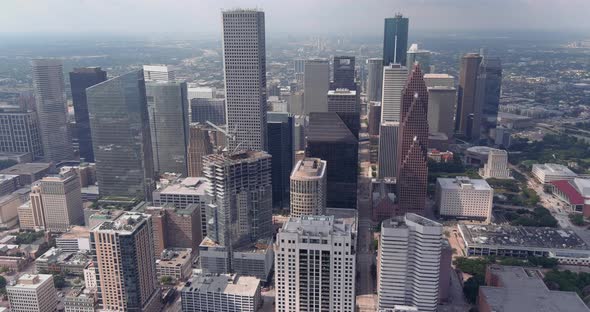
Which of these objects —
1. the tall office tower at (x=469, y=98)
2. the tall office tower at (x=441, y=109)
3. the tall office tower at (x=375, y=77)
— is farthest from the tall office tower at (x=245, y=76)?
the tall office tower at (x=375, y=77)

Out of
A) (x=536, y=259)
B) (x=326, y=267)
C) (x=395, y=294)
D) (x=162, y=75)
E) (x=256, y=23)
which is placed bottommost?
(x=536, y=259)

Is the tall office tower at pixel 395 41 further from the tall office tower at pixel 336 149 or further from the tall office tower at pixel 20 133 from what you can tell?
the tall office tower at pixel 20 133

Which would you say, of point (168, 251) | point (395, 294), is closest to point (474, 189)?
point (395, 294)

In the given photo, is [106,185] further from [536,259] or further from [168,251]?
[536,259]

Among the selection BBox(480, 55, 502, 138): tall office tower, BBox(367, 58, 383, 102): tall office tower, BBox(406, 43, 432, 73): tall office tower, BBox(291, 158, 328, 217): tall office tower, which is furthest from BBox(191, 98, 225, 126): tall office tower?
BBox(480, 55, 502, 138): tall office tower

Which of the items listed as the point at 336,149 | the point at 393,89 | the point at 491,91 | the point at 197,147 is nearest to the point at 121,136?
the point at 197,147

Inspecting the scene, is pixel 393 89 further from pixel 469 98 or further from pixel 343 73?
pixel 469 98
